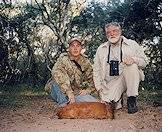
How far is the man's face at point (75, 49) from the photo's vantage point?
534 cm

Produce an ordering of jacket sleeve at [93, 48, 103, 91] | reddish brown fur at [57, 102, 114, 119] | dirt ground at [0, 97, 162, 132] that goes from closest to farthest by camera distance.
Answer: dirt ground at [0, 97, 162, 132] → reddish brown fur at [57, 102, 114, 119] → jacket sleeve at [93, 48, 103, 91]

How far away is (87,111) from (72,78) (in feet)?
2.06

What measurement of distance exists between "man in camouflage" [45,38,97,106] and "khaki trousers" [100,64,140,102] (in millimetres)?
→ 208

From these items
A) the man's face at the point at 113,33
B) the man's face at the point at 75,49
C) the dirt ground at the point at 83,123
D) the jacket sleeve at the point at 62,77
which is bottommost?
the dirt ground at the point at 83,123

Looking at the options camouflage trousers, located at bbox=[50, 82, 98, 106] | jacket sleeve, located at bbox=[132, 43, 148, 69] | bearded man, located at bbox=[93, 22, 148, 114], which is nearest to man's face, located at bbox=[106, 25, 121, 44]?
bearded man, located at bbox=[93, 22, 148, 114]

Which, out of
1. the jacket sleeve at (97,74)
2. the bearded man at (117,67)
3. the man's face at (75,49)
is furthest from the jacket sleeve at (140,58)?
the man's face at (75,49)

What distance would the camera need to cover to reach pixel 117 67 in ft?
17.6

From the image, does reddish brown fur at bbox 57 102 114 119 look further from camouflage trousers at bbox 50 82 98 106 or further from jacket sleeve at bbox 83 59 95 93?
jacket sleeve at bbox 83 59 95 93

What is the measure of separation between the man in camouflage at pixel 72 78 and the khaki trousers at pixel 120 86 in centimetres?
21

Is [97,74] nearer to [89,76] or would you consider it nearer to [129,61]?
[89,76]

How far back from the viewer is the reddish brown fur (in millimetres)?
5039

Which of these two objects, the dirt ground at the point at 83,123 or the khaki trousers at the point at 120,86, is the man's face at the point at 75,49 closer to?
the khaki trousers at the point at 120,86

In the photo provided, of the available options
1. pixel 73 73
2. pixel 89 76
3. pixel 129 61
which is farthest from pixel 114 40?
pixel 73 73

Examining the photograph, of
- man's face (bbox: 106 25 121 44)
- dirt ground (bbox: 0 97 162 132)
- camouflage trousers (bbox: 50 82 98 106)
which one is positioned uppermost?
man's face (bbox: 106 25 121 44)
